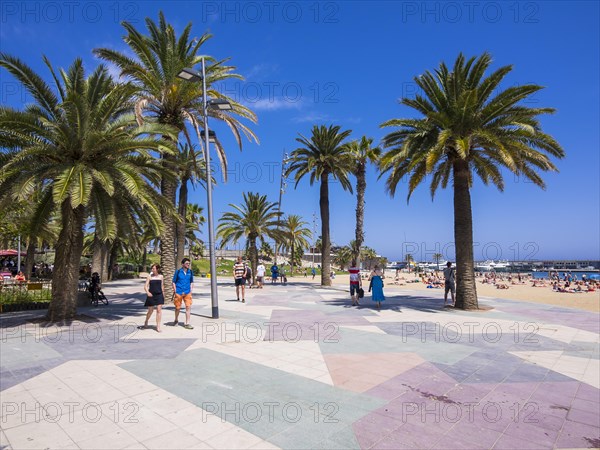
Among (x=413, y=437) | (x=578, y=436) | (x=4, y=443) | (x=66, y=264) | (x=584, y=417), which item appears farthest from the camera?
(x=66, y=264)

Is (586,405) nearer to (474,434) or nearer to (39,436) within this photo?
(474,434)

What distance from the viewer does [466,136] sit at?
44.3ft

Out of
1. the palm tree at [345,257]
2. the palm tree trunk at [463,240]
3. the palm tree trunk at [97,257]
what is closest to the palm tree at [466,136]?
the palm tree trunk at [463,240]

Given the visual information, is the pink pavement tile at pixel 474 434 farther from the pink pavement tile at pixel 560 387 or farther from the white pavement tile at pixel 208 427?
the white pavement tile at pixel 208 427

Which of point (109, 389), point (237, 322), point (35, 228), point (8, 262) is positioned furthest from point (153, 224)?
point (8, 262)

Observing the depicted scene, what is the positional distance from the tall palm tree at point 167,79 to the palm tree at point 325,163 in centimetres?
1024

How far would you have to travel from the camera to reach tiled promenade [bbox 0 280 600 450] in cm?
406

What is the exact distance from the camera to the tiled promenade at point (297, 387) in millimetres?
4059

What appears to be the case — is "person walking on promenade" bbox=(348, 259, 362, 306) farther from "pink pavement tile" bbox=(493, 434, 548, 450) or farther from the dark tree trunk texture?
"pink pavement tile" bbox=(493, 434, 548, 450)

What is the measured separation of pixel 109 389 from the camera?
5266 millimetres

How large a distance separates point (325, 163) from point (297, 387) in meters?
20.8

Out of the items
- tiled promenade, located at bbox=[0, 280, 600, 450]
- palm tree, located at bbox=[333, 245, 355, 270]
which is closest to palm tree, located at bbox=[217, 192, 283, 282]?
tiled promenade, located at bbox=[0, 280, 600, 450]

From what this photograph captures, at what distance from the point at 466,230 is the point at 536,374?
8353 mm

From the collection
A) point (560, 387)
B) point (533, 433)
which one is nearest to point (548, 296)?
point (560, 387)
